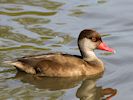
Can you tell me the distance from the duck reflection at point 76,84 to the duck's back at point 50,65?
0.11m

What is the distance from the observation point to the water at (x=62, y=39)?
10.9m

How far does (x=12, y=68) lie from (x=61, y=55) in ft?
3.42

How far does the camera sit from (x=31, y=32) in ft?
45.3

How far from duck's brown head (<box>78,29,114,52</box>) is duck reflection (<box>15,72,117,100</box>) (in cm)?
68

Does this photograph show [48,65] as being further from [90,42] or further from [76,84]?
[90,42]

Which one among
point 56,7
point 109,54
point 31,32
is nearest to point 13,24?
point 31,32

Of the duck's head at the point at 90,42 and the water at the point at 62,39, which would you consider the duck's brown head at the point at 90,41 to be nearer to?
the duck's head at the point at 90,42

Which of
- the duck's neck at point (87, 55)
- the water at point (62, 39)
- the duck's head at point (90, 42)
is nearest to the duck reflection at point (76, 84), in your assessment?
the water at point (62, 39)

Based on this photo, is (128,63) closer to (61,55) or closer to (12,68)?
(61,55)

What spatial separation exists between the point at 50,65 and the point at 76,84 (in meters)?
0.61

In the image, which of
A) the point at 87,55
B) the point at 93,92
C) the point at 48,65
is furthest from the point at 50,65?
the point at 93,92

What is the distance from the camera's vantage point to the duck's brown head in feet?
39.2

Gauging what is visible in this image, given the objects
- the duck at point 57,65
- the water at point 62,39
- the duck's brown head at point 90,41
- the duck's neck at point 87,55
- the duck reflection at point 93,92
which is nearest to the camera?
the duck reflection at point 93,92

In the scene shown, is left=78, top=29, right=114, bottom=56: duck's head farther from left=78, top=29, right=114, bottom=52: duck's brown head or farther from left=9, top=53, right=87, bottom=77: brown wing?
left=9, top=53, right=87, bottom=77: brown wing
